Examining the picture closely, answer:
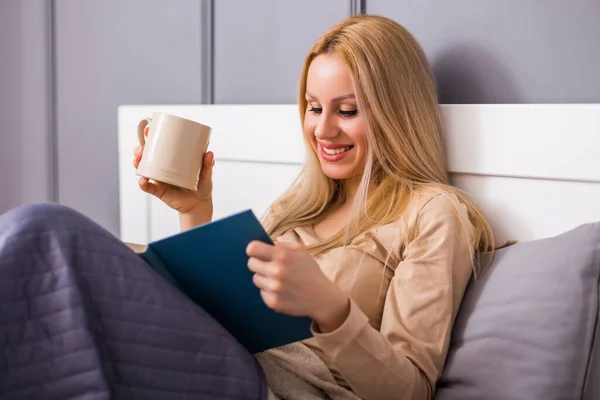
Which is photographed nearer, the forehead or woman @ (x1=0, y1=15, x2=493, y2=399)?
woman @ (x1=0, y1=15, x2=493, y2=399)

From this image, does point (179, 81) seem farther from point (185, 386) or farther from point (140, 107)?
point (185, 386)

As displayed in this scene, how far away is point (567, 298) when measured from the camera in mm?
1054

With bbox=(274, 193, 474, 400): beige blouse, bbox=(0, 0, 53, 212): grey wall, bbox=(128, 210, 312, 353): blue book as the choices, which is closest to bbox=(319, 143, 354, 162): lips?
bbox=(274, 193, 474, 400): beige blouse

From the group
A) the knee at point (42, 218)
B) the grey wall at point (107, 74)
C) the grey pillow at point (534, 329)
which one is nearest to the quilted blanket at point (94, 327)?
the knee at point (42, 218)

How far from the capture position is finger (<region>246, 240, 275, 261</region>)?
87cm

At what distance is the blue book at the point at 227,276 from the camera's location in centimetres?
89

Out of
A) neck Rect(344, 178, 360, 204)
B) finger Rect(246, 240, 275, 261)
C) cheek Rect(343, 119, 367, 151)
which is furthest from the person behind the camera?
neck Rect(344, 178, 360, 204)

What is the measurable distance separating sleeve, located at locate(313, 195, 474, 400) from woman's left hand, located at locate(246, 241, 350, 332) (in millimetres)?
49

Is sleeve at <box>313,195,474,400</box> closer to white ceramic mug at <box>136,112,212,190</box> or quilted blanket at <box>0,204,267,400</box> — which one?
quilted blanket at <box>0,204,267,400</box>

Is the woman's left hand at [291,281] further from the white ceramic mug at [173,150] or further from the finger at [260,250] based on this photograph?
the white ceramic mug at [173,150]

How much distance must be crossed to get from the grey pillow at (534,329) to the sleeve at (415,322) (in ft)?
0.12

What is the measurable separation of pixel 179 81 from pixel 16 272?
4.08ft

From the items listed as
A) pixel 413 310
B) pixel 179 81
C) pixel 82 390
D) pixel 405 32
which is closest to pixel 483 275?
pixel 413 310


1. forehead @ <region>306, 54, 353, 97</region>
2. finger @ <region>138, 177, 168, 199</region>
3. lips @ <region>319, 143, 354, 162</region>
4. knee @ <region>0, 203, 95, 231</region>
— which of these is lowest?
finger @ <region>138, 177, 168, 199</region>
